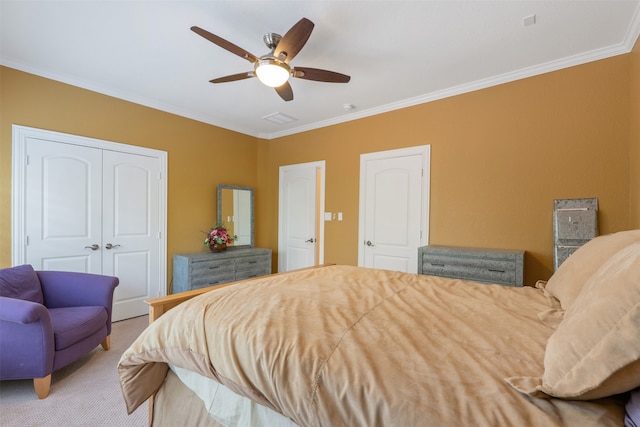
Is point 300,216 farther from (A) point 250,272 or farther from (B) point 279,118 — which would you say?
(B) point 279,118

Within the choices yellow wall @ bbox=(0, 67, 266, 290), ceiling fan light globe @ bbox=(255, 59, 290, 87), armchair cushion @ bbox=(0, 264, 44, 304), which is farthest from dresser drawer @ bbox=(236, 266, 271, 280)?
ceiling fan light globe @ bbox=(255, 59, 290, 87)

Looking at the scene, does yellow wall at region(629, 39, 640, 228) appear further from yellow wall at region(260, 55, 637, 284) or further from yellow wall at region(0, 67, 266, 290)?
yellow wall at region(0, 67, 266, 290)

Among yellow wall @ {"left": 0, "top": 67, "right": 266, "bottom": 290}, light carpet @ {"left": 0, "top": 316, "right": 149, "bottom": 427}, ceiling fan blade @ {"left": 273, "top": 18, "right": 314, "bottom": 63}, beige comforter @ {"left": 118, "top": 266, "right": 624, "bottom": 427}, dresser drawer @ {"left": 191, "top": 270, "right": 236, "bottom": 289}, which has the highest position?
ceiling fan blade @ {"left": 273, "top": 18, "right": 314, "bottom": 63}

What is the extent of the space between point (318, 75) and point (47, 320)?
8.51 feet

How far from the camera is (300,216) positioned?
4594mm

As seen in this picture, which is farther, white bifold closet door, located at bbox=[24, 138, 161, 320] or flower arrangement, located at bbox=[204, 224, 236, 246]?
flower arrangement, located at bbox=[204, 224, 236, 246]

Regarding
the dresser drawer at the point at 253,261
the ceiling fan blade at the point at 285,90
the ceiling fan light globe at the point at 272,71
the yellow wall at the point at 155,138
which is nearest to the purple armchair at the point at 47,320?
the yellow wall at the point at 155,138

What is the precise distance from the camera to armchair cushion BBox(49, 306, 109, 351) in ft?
6.84

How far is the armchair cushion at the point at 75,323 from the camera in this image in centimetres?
208

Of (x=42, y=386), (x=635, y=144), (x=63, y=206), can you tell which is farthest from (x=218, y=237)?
(x=635, y=144)

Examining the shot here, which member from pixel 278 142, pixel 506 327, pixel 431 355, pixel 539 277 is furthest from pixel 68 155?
pixel 539 277

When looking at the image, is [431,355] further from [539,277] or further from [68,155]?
[68,155]

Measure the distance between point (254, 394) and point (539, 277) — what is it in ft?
9.31

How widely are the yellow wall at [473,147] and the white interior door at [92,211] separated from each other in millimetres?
107
